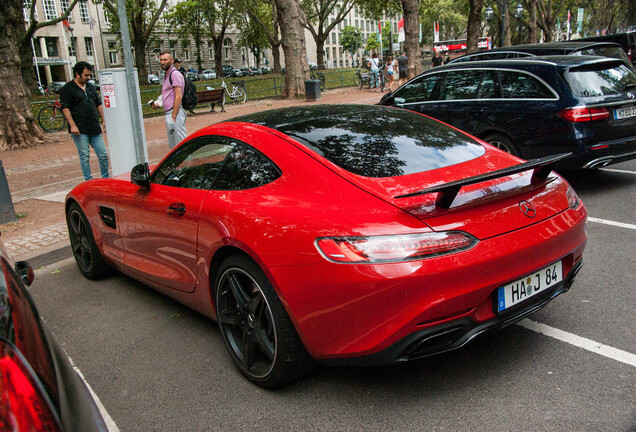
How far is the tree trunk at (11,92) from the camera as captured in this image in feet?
46.7

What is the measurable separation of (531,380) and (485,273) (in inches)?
31.4

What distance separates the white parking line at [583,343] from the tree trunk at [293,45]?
21.5 m

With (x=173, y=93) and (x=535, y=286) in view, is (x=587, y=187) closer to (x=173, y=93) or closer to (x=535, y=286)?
(x=535, y=286)

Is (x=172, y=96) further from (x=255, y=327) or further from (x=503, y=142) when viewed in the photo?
(x=255, y=327)

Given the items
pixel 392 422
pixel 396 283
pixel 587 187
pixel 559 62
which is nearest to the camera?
pixel 396 283

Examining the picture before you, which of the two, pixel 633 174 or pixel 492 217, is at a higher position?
pixel 492 217

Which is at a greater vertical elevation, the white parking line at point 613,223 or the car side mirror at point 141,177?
the car side mirror at point 141,177

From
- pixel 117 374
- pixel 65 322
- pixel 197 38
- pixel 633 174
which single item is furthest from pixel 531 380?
pixel 197 38

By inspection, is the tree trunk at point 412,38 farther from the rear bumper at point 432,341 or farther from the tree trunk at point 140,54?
the rear bumper at point 432,341

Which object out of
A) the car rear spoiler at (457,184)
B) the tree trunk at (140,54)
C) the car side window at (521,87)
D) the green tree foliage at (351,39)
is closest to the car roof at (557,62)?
the car side window at (521,87)

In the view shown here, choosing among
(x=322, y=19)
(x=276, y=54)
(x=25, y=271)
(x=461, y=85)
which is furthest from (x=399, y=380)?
(x=322, y=19)

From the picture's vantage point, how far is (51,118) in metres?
18.3

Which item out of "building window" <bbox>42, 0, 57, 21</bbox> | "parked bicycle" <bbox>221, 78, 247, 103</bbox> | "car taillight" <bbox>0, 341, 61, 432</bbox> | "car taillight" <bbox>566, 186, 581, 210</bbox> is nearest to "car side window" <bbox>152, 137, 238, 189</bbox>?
"car taillight" <bbox>566, 186, 581, 210</bbox>

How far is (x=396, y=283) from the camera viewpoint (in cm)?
240
